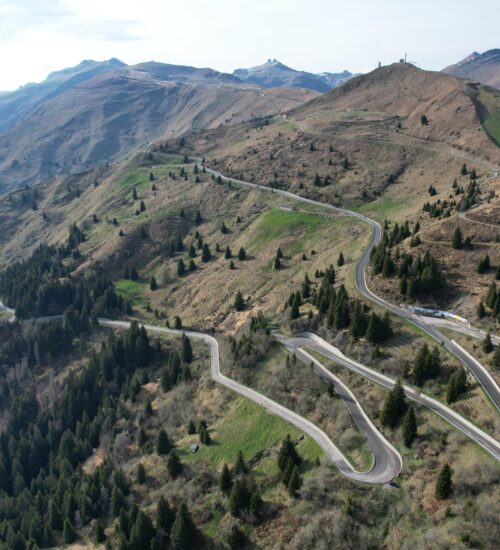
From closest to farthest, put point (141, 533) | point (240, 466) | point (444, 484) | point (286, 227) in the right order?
point (444, 484) < point (141, 533) < point (240, 466) < point (286, 227)

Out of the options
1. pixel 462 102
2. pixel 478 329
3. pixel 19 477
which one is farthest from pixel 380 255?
pixel 462 102

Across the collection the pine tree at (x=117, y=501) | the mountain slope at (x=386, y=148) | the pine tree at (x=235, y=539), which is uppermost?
the mountain slope at (x=386, y=148)

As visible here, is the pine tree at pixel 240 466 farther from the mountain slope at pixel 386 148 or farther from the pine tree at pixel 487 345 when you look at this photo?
the mountain slope at pixel 386 148

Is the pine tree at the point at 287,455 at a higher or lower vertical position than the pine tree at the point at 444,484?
lower

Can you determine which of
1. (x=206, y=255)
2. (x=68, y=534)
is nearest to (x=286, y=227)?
(x=206, y=255)

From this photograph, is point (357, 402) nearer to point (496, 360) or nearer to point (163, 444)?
point (496, 360)

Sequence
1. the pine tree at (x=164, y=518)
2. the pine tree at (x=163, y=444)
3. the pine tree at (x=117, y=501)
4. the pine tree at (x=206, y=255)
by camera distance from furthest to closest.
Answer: the pine tree at (x=206, y=255) → the pine tree at (x=163, y=444) → the pine tree at (x=117, y=501) → the pine tree at (x=164, y=518)

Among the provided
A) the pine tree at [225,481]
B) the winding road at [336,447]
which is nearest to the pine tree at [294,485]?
the winding road at [336,447]

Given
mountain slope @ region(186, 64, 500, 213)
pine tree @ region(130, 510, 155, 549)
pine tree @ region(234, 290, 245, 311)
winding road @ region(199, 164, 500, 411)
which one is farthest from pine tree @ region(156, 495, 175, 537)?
mountain slope @ region(186, 64, 500, 213)
